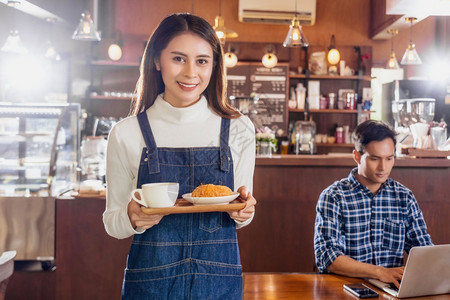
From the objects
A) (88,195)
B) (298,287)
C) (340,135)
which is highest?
(340,135)

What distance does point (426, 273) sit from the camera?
1.54 meters

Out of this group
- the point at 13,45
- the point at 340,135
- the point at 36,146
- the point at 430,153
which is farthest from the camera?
the point at 340,135

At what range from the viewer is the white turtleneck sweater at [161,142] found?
1.38 meters

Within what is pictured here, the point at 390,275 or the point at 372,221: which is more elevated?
the point at 372,221

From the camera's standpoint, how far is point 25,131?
3.44 m

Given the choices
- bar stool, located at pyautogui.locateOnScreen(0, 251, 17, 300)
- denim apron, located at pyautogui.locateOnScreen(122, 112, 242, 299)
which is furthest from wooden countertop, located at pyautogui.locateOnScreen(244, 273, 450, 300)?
bar stool, located at pyautogui.locateOnScreen(0, 251, 17, 300)

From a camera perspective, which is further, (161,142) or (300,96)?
(300,96)

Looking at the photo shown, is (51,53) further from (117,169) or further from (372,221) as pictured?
(117,169)

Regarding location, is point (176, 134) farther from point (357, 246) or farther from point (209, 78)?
point (357, 246)

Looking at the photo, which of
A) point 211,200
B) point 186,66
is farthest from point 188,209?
point 186,66

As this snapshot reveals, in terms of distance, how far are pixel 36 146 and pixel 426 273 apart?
9.36ft

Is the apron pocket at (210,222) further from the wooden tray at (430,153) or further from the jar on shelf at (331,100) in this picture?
the jar on shelf at (331,100)

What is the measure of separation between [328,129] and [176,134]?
5965 millimetres

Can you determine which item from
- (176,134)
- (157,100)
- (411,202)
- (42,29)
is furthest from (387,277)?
(42,29)
